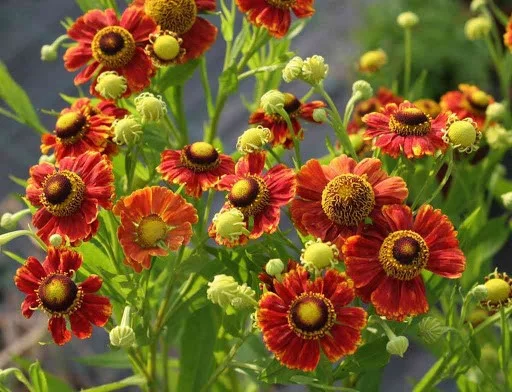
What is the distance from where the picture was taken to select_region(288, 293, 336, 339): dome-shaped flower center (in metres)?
0.63

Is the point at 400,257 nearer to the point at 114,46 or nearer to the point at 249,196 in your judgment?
the point at 249,196

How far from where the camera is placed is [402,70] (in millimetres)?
2721

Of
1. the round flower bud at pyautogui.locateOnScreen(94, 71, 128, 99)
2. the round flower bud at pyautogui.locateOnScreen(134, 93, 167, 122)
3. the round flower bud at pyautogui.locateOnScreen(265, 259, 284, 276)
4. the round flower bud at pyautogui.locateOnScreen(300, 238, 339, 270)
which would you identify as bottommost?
the round flower bud at pyautogui.locateOnScreen(265, 259, 284, 276)

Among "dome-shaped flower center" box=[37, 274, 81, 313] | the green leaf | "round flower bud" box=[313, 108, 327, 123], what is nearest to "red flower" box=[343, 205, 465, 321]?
"round flower bud" box=[313, 108, 327, 123]

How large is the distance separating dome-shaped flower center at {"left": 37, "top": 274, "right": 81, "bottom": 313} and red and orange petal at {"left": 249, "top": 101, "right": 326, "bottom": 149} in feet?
0.75

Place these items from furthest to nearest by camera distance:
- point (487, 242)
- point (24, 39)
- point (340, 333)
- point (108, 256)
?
point (24, 39) < point (487, 242) < point (108, 256) < point (340, 333)

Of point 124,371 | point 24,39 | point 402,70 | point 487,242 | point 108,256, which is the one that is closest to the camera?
point 108,256

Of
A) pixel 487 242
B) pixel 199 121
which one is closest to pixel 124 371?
pixel 199 121

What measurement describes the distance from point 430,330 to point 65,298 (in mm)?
296

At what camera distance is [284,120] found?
792 millimetres

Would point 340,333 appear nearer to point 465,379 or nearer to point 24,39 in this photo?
point 465,379

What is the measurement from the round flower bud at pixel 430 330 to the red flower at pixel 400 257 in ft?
0.13

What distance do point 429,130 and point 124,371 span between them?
1.66 m

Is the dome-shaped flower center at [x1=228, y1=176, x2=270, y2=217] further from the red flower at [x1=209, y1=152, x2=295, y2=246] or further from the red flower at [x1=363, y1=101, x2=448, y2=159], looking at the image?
the red flower at [x1=363, y1=101, x2=448, y2=159]
